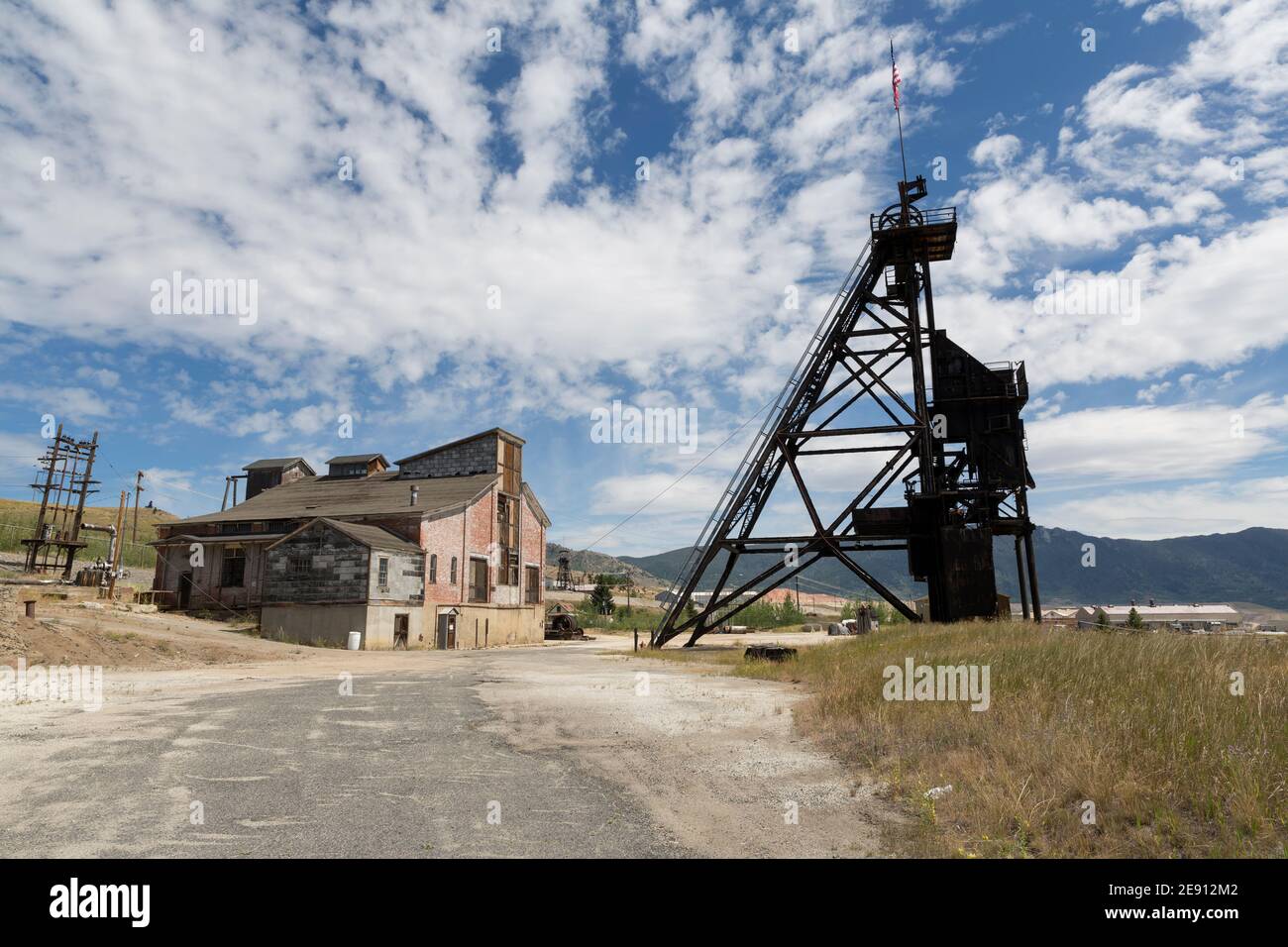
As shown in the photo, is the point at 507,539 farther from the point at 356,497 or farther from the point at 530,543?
the point at 356,497

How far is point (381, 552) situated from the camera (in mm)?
32688

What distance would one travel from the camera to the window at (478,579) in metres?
40.6

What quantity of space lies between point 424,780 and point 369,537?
2800cm

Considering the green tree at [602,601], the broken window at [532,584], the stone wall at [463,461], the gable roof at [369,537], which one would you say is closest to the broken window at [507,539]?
the broken window at [532,584]

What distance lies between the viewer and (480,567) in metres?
41.7

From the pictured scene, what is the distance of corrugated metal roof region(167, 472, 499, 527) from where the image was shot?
39509mm

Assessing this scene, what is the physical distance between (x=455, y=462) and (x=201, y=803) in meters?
39.9

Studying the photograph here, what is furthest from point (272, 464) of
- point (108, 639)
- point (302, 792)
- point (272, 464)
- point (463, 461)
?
point (302, 792)

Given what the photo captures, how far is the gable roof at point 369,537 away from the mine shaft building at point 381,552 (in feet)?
0.25

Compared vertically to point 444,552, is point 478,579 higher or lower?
lower

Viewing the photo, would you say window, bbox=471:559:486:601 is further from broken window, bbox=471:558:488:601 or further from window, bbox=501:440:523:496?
window, bbox=501:440:523:496

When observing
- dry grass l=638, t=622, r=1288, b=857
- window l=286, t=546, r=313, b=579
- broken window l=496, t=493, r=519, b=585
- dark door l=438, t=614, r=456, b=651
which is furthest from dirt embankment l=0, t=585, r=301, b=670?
dry grass l=638, t=622, r=1288, b=857
